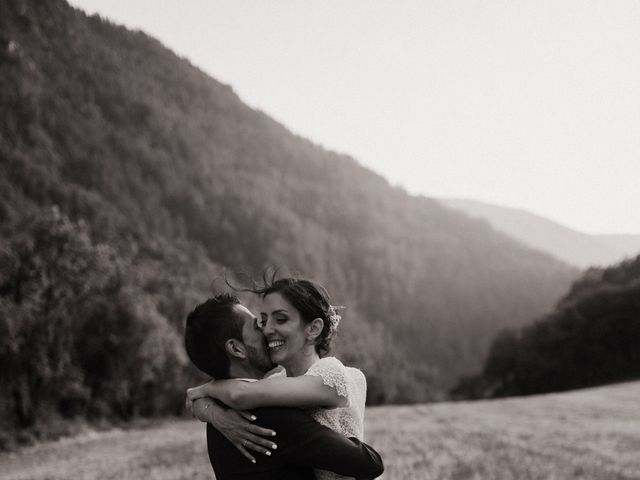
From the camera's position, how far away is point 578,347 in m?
91.1

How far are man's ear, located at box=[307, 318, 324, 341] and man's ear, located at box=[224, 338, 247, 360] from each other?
1.78ft

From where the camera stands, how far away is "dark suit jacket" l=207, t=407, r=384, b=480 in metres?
3.83

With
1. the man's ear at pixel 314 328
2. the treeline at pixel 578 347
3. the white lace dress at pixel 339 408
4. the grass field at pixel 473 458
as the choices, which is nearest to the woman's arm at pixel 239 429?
the white lace dress at pixel 339 408

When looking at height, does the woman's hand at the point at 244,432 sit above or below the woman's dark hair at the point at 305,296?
below

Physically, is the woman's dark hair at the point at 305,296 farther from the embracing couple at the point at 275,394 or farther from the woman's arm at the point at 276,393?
the woman's arm at the point at 276,393

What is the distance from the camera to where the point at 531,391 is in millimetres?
92312

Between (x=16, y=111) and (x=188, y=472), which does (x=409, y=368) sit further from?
(x=188, y=472)

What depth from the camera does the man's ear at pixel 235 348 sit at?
400 cm

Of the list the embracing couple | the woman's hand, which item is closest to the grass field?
the embracing couple

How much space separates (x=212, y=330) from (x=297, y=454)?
31.5 inches

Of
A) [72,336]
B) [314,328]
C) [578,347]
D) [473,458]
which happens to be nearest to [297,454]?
[314,328]

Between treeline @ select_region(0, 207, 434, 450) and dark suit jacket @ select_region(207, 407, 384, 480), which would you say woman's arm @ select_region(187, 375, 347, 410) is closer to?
dark suit jacket @ select_region(207, 407, 384, 480)

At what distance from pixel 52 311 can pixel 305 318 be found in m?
41.8

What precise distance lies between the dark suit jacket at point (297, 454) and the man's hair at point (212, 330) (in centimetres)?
40
